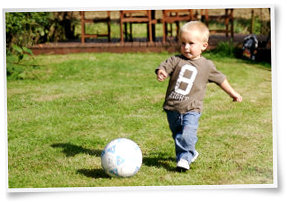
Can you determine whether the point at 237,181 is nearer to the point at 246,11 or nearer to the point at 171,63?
the point at 171,63

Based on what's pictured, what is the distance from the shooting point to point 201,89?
192 inches

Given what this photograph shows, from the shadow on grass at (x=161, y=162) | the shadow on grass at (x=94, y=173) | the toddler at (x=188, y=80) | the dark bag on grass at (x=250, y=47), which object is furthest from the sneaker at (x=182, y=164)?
the dark bag on grass at (x=250, y=47)

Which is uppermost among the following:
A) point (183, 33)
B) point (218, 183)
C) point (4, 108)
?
point (183, 33)

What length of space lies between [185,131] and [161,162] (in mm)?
644

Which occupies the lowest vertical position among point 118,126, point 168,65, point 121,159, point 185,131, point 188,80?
point 118,126

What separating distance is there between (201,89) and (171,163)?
945 millimetres

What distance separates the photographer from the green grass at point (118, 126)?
4973 mm

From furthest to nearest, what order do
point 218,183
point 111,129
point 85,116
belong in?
point 85,116 < point 111,129 < point 218,183

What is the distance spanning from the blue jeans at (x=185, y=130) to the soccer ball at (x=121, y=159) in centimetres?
48

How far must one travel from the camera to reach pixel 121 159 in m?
4.65

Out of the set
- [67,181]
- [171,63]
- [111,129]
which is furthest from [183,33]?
[111,129]

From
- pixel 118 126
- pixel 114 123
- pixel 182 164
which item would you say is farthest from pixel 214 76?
pixel 114 123

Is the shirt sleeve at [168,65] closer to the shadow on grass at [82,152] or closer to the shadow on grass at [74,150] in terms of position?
the shadow on grass at [82,152]

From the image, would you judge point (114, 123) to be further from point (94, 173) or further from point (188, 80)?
point (188, 80)
